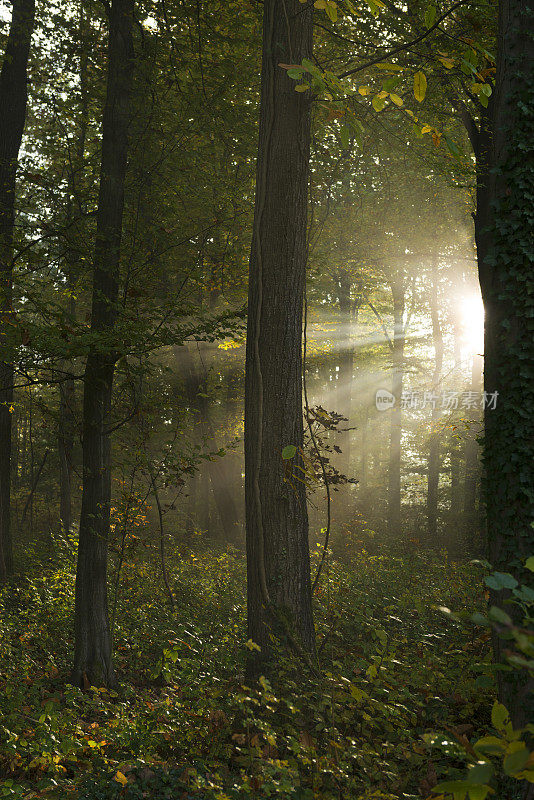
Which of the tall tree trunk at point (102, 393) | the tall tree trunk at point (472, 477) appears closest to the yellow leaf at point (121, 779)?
the tall tree trunk at point (102, 393)

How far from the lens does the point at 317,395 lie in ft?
72.8

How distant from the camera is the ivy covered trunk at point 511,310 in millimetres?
3283

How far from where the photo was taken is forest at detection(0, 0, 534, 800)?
3.34m

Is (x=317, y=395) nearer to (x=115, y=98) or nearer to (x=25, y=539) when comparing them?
(x=25, y=539)

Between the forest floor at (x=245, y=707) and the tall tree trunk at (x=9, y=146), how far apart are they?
2203 mm

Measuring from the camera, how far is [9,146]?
31.4 feet

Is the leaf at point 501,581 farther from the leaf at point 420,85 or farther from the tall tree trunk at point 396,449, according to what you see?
the tall tree trunk at point 396,449

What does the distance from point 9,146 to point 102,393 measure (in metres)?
5.57

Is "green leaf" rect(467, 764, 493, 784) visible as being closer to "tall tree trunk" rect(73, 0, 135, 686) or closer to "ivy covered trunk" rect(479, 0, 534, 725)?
"ivy covered trunk" rect(479, 0, 534, 725)

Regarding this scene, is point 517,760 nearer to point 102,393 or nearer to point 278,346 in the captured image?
point 278,346

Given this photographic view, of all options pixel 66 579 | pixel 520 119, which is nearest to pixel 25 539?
pixel 66 579
